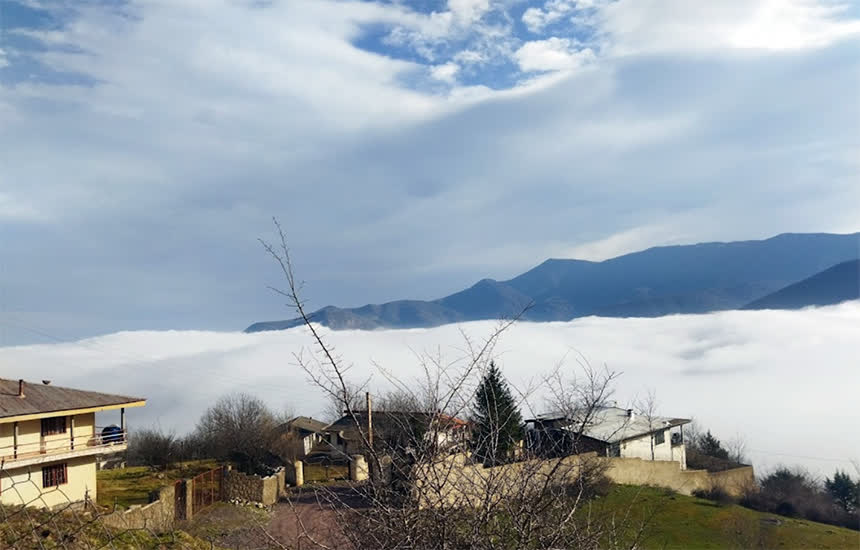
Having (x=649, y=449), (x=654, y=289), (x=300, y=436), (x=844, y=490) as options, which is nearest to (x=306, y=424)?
(x=300, y=436)

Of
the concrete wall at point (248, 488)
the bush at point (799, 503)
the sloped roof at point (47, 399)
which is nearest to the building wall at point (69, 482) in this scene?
the sloped roof at point (47, 399)

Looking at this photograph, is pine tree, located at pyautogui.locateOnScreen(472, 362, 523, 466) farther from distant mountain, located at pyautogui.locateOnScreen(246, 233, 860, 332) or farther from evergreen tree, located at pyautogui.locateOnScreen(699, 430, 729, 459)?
distant mountain, located at pyautogui.locateOnScreen(246, 233, 860, 332)

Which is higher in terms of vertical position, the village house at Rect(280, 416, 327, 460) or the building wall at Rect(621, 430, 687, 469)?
the village house at Rect(280, 416, 327, 460)

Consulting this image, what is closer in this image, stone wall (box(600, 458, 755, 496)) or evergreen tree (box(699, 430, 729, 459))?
stone wall (box(600, 458, 755, 496))

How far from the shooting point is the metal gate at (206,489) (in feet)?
67.8

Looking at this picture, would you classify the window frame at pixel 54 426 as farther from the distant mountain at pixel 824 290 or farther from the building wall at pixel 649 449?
the distant mountain at pixel 824 290

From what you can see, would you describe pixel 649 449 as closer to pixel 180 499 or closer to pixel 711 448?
pixel 711 448

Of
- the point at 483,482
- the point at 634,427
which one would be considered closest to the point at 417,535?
the point at 483,482

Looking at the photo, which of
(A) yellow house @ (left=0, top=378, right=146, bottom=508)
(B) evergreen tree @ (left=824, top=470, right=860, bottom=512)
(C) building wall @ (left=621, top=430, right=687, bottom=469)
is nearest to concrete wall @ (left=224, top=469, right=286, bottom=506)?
(A) yellow house @ (left=0, top=378, right=146, bottom=508)

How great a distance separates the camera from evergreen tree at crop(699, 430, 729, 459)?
43688mm

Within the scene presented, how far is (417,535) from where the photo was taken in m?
3.30

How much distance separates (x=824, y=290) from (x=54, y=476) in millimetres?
131485

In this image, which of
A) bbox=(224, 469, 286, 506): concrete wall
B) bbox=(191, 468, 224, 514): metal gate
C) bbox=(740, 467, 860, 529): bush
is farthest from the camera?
bbox=(740, 467, 860, 529): bush

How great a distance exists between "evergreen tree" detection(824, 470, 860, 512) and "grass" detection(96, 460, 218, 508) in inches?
1131
